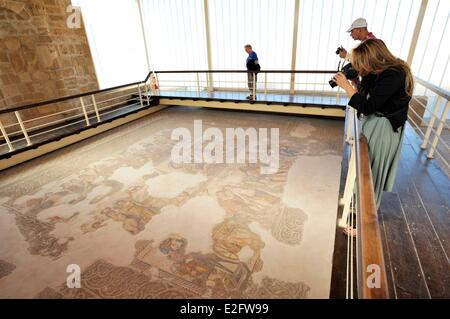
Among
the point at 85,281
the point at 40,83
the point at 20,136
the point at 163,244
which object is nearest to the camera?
the point at 85,281

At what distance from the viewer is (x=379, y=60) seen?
1.37m

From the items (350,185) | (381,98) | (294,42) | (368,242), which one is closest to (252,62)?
(294,42)

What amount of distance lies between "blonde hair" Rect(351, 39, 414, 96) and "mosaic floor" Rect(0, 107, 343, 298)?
5.23ft

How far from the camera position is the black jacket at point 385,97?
52.6 inches

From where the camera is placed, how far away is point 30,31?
515 centimetres

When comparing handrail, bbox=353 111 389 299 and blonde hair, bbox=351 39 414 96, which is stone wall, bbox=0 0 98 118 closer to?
blonde hair, bbox=351 39 414 96

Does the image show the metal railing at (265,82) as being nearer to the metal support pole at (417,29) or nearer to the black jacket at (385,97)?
the metal support pole at (417,29)

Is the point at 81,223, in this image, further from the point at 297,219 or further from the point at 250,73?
the point at 250,73

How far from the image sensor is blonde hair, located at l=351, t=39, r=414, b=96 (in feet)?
4.46

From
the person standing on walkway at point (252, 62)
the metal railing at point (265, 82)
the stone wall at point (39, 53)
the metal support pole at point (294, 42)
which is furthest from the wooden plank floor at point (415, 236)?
the stone wall at point (39, 53)

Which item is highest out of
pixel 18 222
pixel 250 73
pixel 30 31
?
pixel 30 31

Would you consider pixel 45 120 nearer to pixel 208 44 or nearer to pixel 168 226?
pixel 208 44

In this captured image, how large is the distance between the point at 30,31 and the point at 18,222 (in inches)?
179
